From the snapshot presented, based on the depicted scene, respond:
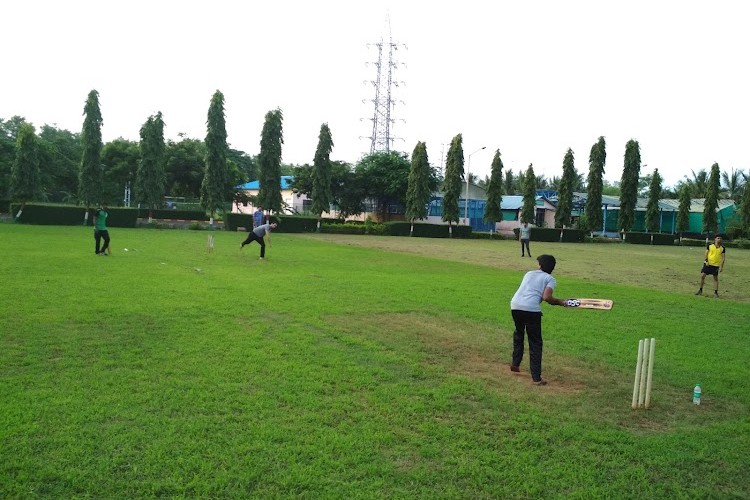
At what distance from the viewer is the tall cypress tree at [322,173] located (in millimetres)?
56156

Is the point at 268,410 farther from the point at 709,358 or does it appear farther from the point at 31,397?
the point at 709,358

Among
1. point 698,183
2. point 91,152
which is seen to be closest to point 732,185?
point 698,183

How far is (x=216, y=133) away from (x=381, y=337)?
44137 mm

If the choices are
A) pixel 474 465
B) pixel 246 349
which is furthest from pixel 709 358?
pixel 246 349

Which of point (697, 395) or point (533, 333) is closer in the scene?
point (697, 395)

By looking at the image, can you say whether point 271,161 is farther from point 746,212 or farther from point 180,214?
point 746,212

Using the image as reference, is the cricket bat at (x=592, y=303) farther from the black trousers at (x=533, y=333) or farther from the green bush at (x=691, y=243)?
the green bush at (x=691, y=243)

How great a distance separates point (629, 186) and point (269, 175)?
3806 centimetres

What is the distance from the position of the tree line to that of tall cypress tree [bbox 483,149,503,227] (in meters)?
0.10

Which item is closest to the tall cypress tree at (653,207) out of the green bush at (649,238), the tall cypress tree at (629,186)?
the tall cypress tree at (629,186)

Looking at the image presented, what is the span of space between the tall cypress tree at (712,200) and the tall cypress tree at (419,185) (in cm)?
2974

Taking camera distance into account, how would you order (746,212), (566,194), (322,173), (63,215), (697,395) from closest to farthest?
(697,395) < (63,215) < (322,173) < (746,212) < (566,194)

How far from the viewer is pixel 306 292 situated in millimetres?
14344

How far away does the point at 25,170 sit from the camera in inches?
1706
